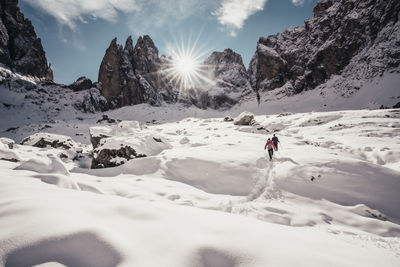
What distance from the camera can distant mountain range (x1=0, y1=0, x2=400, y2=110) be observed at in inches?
1550

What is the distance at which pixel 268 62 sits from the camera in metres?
62.9

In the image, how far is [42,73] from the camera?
205ft

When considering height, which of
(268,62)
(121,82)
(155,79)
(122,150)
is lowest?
(122,150)

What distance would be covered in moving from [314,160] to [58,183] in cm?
845

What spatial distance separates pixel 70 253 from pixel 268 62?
71.9 meters

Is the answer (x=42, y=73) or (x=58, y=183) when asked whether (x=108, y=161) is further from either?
(x=42, y=73)

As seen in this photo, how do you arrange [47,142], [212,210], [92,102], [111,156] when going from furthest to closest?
[92,102] → [47,142] → [111,156] → [212,210]

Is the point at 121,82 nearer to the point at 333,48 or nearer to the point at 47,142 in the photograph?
the point at 47,142

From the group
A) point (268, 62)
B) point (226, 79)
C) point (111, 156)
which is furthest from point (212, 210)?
point (226, 79)

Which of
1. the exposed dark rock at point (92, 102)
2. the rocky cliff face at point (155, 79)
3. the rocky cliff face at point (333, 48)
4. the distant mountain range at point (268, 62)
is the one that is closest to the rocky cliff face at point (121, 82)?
the rocky cliff face at point (155, 79)

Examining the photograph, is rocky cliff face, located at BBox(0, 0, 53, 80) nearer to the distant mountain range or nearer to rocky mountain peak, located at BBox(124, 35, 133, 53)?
the distant mountain range

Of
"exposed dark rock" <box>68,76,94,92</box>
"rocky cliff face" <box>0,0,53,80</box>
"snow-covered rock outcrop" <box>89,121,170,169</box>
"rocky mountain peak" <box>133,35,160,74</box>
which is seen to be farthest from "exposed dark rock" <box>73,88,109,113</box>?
"snow-covered rock outcrop" <box>89,121,170,169</box>

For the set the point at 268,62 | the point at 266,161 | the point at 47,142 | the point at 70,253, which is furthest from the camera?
the point at 268,62

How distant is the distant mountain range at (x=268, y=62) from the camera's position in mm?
39375
